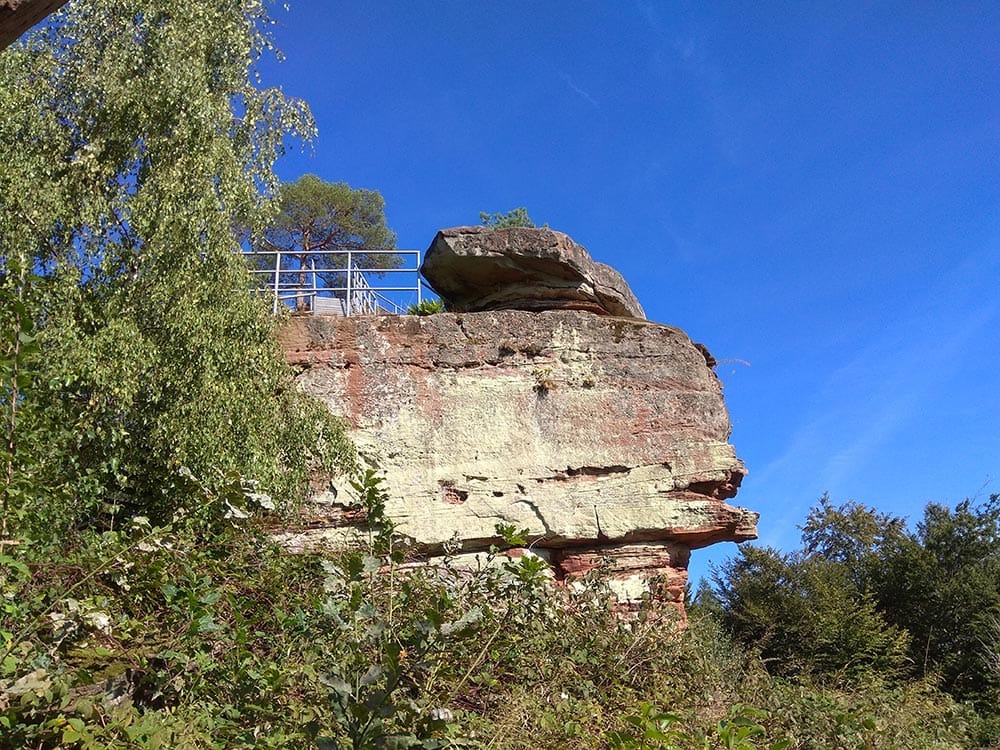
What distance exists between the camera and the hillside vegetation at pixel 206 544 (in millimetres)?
3242

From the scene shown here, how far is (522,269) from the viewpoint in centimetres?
1064

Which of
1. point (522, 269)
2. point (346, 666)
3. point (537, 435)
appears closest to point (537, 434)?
point (537, 435)

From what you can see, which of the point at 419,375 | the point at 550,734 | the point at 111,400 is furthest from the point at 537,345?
the point at 550,734

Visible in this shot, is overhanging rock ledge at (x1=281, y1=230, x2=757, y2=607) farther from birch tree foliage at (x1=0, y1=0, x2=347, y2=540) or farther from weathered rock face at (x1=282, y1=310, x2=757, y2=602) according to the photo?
birch tree foliage at (x1=0, y1=0, x2=347, y2=540)

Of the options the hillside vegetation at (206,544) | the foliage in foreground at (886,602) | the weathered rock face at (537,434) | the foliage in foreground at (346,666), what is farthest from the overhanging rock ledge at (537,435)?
the foliage in foreground at (886,602)

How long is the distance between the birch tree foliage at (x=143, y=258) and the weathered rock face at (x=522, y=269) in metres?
2.64

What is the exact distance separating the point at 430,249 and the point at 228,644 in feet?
24.9

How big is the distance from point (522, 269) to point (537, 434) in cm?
255

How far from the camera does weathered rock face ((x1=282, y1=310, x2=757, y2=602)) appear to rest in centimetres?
895

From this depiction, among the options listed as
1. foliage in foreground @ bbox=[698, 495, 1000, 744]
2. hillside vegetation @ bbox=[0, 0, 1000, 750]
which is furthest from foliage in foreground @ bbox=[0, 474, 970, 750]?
foliage in foreground @ bbox=[698, 495, 1000, 744]

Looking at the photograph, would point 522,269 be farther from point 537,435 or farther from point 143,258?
point 143,258

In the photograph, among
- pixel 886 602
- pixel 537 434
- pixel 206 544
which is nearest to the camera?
pixel 206 544

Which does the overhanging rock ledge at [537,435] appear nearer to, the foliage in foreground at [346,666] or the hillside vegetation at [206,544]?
the hillside vegetation at [206,544]

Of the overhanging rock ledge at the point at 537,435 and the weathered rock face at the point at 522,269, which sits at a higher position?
the weathered rock face at the point at 522,269
